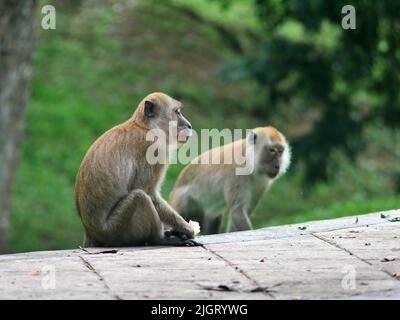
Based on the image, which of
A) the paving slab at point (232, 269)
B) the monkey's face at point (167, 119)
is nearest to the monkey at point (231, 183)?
the paving slab at point (232, 269)

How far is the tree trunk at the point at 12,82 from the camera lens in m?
→ 13.2

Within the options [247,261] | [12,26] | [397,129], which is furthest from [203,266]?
[397,129]

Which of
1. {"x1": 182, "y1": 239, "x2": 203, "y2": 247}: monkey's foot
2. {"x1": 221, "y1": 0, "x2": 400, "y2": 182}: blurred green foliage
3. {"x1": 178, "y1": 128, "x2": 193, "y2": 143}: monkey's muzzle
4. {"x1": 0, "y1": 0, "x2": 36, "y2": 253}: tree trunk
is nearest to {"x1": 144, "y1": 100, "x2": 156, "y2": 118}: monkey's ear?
{"x1": 178, "y1": 128, "x2": 193, "y2": 143}: monkey's muzzle

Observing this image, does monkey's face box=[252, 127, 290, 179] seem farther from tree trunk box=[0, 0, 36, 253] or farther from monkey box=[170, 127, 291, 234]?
tree trunk box=[0, 0, 36, 253]

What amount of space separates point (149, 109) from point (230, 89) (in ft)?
41.1

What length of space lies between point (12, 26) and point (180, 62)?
7596mm

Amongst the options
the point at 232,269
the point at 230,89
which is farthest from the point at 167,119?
the point at 230,89

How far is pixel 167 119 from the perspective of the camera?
8.31 meters

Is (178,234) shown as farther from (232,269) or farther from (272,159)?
(272,159)

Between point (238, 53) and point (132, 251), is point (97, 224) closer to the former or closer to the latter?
point (132, 251)

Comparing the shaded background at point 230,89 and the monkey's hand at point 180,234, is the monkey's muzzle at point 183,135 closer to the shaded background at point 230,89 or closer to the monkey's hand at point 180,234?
the monkey's hand at point 180,234

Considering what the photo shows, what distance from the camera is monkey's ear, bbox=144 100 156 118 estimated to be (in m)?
8.23

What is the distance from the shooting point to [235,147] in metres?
10.9

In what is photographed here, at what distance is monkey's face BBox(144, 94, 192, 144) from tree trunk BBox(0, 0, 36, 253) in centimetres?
551
